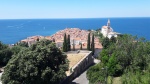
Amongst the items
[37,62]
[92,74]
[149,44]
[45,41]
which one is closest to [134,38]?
[149,44]

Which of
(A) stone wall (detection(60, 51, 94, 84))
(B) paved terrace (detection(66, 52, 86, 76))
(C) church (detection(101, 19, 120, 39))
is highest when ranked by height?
(B) paved terrace (detection(66, 52, 86, 76))

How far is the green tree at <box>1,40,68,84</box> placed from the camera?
2106 centimetres

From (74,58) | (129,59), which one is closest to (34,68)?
(129,59)

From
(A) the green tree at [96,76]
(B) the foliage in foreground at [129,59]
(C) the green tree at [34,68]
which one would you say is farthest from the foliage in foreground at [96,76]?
(C) the green tree at [34,68]

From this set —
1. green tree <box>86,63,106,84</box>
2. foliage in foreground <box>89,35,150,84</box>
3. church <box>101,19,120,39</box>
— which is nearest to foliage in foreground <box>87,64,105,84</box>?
green tree <box>86,63,106,84</box>

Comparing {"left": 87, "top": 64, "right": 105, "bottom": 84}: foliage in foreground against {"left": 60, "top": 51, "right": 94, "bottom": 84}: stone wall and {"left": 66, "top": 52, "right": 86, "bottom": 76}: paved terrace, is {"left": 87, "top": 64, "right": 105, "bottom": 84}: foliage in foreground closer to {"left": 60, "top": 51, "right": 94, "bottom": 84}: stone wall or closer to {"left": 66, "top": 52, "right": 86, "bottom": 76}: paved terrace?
{"left": 60, "top": 51, "right": 94, "bottom": 84}: stone wall

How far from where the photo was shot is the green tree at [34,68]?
829 inches

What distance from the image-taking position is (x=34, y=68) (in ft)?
69.5

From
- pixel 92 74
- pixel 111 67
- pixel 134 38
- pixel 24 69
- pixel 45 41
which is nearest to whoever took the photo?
pixel 24 69

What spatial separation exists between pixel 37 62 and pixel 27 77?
159cm

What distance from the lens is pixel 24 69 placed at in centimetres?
2111

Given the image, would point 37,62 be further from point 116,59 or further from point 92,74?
point 116,59

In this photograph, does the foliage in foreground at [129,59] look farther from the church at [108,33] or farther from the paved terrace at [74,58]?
the church at [108,33]

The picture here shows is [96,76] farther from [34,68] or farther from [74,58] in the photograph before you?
[74,58]
